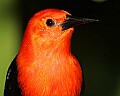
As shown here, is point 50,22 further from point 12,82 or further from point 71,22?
point 12,82

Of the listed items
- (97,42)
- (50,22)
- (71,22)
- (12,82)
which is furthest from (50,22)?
(97,42)

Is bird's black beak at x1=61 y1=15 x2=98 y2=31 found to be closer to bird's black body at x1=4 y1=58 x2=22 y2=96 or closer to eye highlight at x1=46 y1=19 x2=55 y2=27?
eye highlight at x1=46 y1=19 x2=55 y2=27

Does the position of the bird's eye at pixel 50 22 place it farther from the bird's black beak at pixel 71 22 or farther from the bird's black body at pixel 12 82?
the bird's black body at pixel 12 82

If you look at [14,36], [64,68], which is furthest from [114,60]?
[14,36]

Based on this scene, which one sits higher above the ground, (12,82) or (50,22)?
(50,22)

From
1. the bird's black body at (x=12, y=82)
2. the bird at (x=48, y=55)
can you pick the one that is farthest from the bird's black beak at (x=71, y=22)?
the bird's black body at (x=12, y=82)
